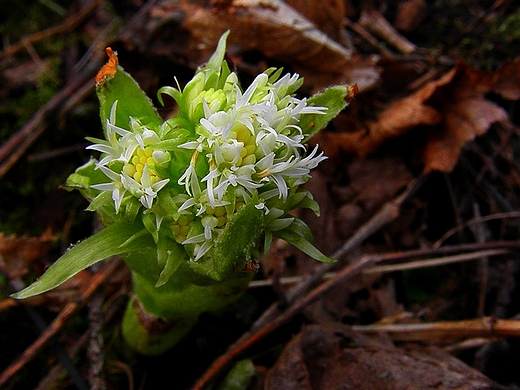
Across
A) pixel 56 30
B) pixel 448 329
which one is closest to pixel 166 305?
pixel 448 329

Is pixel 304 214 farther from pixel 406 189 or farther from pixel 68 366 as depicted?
pixel 68 366

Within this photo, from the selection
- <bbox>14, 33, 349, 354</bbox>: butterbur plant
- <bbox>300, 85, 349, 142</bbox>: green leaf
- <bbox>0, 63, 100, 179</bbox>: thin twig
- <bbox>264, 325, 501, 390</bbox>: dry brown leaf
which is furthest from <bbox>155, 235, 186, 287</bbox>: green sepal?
<bbox>0, 63, 100, 179</bbox>: thin twig

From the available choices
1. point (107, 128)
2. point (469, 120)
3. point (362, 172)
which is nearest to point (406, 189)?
point (362, 172)

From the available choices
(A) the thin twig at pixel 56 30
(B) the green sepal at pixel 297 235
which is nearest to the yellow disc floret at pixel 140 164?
(B) the green sepal at pixel 297 235

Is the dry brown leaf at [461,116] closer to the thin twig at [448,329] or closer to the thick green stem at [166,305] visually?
the thin twig at [448,329]

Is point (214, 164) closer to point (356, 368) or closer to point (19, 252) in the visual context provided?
point (356, 368)

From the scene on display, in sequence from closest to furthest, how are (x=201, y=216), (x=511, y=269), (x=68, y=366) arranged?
(x=201, y=216) → (x=68, y=366) → (x=511, y=269)
